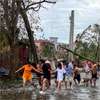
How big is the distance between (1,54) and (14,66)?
A: 31.3 ft

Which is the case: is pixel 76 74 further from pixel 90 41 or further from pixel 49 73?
pixel 90 41

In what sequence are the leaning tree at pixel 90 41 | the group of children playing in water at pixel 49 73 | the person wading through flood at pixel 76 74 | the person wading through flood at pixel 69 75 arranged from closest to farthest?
the group of children playing in water at pixel 49 73
the person wading through flood at pixel 69 75
the person wading through flood at pixel 76 74
the leaning tree at pixel 90 41

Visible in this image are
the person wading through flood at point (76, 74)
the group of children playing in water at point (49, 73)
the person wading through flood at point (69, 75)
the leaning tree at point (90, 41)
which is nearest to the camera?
the group of children playing in water at point (49, 73)

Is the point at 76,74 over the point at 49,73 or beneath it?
over

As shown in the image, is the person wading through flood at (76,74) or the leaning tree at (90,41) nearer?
the person wading through flood at (76,74)

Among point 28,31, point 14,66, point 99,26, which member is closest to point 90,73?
point 14,66

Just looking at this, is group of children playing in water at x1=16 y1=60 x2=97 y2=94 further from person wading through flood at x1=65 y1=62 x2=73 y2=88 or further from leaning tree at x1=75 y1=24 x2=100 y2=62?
leaning tree at x1=75 y1=24 x2=100 y2=62

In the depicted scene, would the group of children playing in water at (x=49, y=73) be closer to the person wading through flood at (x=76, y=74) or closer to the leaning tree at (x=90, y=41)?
the person wading through flood at (x=76, y=74)

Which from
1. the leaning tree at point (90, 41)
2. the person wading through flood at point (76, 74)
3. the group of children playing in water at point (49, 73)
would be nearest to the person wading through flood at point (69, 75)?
the group of children playing in water at point (49, 73)

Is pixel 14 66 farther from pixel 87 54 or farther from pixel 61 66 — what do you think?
pixel 87 54

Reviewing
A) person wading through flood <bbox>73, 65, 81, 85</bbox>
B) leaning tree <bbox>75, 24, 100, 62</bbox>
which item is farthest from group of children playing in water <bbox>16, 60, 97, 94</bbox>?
leaning tree <bbox>75, 24, 100, 62</bbox>

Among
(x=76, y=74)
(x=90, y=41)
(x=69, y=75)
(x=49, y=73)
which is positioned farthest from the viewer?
(x=90, y=41)

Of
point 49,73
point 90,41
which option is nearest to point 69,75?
point 49,73

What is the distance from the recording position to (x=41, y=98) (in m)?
22.8
